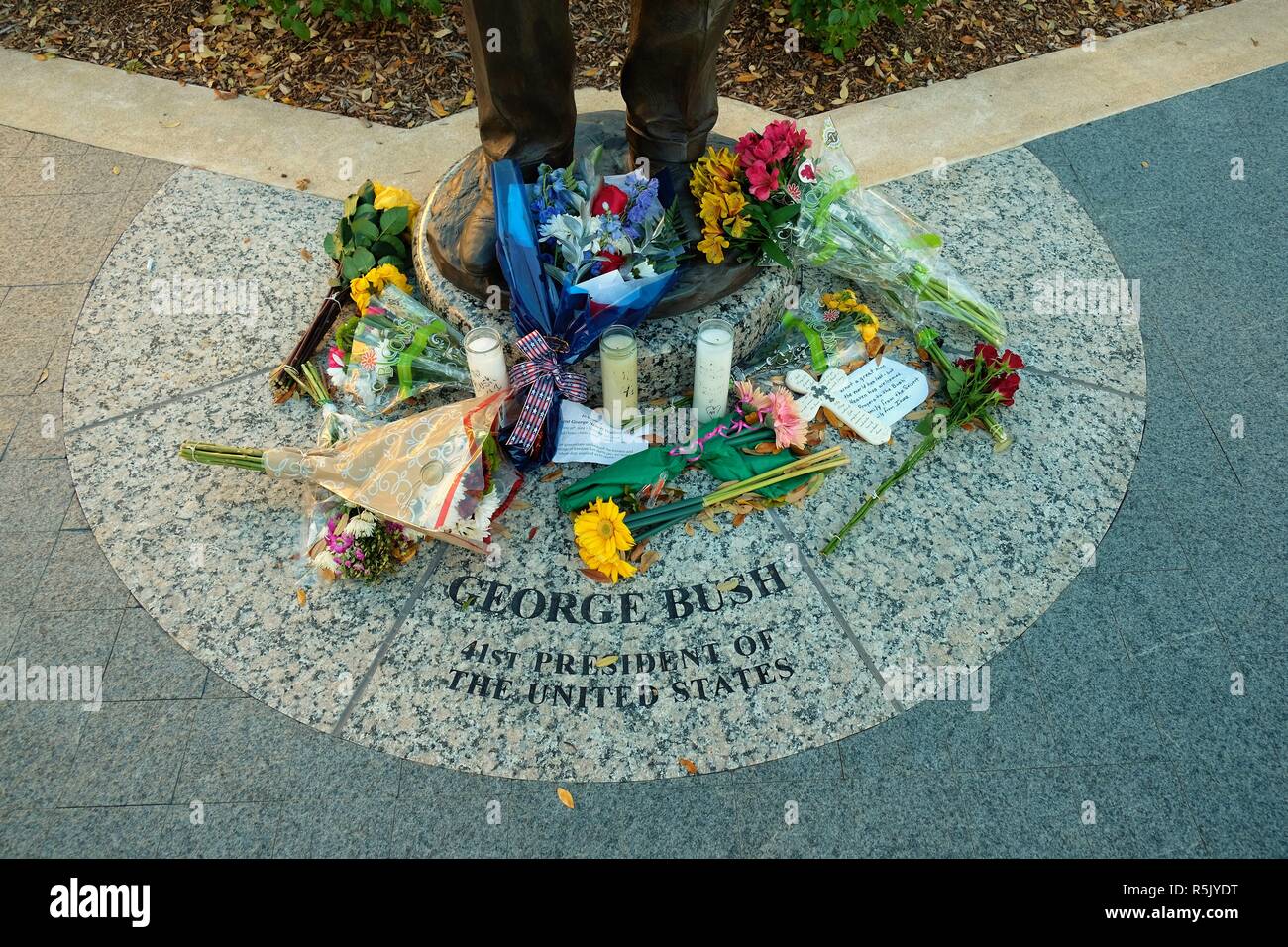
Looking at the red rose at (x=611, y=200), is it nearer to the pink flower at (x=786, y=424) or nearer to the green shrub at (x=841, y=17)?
the pink flower at (x=786, y=424)

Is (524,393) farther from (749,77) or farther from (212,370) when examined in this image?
(749,77)

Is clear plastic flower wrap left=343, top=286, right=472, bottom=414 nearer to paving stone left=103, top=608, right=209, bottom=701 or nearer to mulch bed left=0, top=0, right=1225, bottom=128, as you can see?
paving stone left=103, top=608, right=209, bottom=701

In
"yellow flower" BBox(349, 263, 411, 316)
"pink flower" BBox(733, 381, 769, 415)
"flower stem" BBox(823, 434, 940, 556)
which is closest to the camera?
"flower stem" BBox(823, 434, 940, 556)

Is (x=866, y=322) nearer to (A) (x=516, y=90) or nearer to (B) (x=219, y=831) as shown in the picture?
(A) (x=516, y=90)

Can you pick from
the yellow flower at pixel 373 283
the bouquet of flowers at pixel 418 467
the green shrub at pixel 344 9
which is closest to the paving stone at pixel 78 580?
the bouquet of flowers at pixel 418 467

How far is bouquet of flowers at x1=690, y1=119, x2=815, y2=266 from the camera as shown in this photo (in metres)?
3.06

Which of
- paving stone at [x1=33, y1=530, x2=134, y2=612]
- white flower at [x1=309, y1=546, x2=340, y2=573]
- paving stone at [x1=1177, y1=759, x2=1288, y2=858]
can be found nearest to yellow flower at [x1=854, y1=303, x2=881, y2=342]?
paving stone at [x1=1177, y1=759, x2=1288, y2=858]

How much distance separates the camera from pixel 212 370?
11.9 feet

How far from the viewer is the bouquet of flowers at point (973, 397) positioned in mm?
3278

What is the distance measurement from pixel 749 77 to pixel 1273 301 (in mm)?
2713

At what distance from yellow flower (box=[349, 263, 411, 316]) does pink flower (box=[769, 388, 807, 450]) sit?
4.96 feet

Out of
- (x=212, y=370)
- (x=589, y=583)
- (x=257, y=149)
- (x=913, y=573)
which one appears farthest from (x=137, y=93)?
(x=913, y=573)

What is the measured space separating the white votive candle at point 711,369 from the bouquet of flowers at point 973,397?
620 mm
